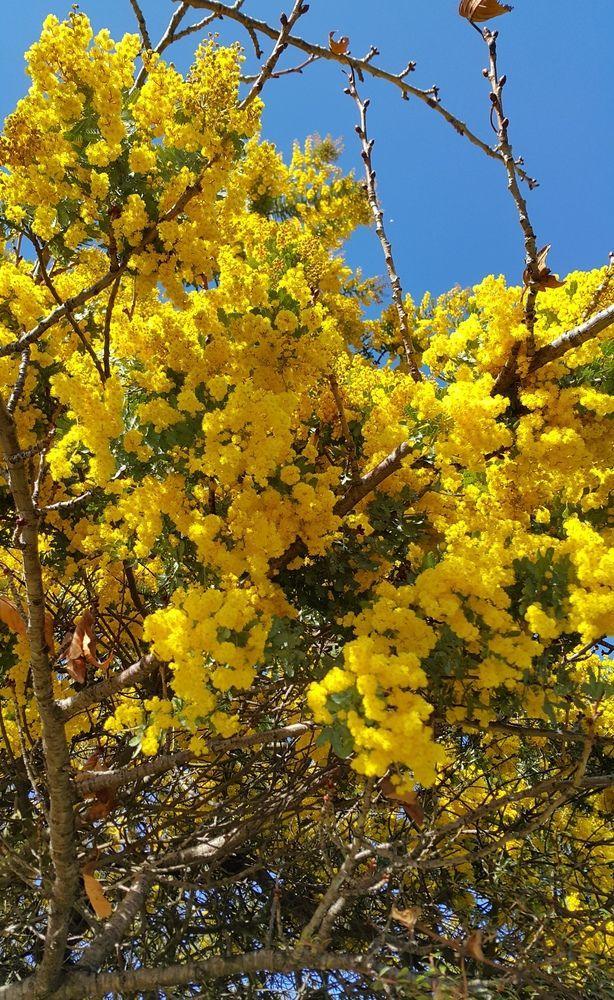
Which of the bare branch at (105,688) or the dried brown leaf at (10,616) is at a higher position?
the dried brown leaf at (10,616)

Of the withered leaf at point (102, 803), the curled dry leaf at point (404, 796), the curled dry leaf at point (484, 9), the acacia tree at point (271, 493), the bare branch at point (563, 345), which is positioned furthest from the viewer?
the withered leaf at point (102, 803)

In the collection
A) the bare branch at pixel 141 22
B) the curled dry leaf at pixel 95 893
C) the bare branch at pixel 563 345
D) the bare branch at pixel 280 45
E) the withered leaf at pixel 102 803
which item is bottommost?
the curled dry leaf at pixel 95 893

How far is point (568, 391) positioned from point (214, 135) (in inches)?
80.7

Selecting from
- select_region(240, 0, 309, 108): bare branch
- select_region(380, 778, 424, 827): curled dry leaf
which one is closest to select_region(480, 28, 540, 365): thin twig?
select_region(240, 0, 309, 108): bare branch

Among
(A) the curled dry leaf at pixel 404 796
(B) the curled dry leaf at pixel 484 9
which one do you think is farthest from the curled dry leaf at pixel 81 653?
(B) the curled dry leaf at pixel 484 9

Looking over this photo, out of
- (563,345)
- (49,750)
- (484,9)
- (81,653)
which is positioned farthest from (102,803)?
(484,9)

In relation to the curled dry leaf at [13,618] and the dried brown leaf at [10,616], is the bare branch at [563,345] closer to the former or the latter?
the curled dry leaf at [13,618]

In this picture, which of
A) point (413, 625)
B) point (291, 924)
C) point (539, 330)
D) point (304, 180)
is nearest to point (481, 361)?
point (539, 330)

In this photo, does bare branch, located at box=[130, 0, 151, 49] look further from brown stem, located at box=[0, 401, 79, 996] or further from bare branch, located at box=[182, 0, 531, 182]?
brown stem, located at box=[0, 401, 79, 996]

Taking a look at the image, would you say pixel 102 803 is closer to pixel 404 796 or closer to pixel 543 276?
pixel 404 796

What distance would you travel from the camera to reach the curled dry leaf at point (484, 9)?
195 centimetres

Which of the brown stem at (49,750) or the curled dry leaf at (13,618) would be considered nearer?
the brown stem at (49,750)

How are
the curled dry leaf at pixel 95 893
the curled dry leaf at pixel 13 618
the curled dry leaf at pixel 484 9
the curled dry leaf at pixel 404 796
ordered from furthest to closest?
the curled dry leaf at pixel 13 618, the curled dry leaf at pixel 95 893, the curled dry leaf at pixel 404 796, the curled dry leaf at pixel 484 9

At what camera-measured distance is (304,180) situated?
8773mm
